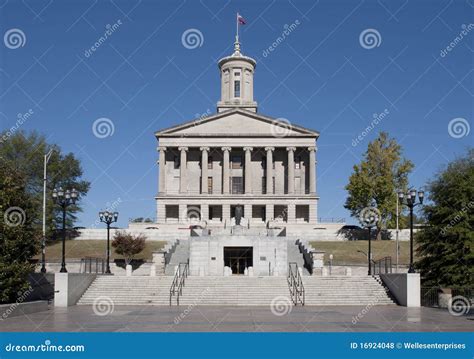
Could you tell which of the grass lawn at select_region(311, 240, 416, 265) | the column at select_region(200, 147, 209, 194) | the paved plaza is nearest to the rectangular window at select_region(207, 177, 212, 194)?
the column at select_region(200, 147, 209, 194)

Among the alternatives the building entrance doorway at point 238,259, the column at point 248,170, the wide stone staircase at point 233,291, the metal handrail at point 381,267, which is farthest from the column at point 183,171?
the wide stone staircase at point 233,291

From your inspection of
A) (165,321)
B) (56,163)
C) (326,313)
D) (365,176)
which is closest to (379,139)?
(365,176)

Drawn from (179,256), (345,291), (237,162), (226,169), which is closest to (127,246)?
(179,256)

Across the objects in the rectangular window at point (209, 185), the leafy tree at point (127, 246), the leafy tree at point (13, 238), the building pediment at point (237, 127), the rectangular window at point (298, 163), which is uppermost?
the building pediment at point (237, 127)

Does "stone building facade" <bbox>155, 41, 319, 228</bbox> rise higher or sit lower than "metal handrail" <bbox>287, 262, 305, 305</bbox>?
higher

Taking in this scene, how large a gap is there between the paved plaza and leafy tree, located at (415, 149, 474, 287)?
18.5 feet

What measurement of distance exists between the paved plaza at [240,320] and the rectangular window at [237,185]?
61.2m

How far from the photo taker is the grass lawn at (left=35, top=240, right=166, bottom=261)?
192 feet

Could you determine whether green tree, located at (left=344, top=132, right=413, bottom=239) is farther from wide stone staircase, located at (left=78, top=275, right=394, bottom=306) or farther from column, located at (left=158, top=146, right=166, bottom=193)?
wide stone staircase, located at (left=78, top=275, right=394, bottom=306)

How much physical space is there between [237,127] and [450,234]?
56.7 meters

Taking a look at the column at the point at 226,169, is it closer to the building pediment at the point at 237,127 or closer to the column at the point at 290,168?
the building pediment at the point at 237,127

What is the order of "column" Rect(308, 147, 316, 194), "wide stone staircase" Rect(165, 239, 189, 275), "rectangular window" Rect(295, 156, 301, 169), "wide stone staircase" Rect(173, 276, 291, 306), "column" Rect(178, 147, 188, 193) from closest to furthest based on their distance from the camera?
"wide stone staircase" Rect(173, 276, 291, 306)
"wide stone staircase" Rect(165, 239, 189, 275)
"column" Rect(308, 147, 316, 194)
"column" Rect(178, 147, 188, 193)
"rectangular window" Rect(295, 156, 301, 169)

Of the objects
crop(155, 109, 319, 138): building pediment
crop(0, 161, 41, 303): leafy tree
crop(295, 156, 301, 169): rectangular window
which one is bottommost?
crop(0, 161, 41, 303): leafy tree

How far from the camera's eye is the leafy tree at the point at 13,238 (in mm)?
24547
